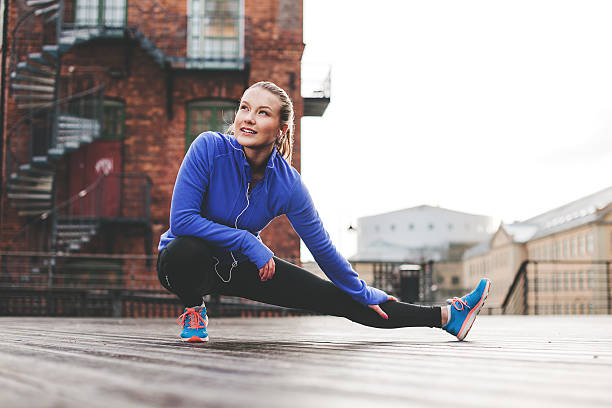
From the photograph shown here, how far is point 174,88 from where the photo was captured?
1392 centimetres

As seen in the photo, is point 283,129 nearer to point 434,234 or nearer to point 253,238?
point 253,238

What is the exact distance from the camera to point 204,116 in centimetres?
1399

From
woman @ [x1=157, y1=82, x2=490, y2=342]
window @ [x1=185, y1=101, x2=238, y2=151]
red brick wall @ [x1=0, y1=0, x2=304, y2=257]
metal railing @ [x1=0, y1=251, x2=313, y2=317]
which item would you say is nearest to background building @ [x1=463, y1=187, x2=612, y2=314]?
red brick wall @ [x1=0, y1=0, x2=304, y2=257]

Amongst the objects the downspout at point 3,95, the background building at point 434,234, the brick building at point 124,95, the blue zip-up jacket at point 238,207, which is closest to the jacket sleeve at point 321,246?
the blue zip-up jacket at point 238,207

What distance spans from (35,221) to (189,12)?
554 cm

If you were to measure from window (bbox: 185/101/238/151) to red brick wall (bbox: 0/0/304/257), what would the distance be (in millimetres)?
188

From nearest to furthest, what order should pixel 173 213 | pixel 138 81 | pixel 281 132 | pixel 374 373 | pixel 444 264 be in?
pixel 374 373 → pixel 173 213 → pixel 281 132 → pixel 138 81 → pixel 444 264

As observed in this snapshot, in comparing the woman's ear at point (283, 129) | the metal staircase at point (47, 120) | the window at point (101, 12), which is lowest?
the woman's ear at point (283, 129)

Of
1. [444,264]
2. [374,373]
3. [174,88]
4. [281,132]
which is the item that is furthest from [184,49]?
[444,264]

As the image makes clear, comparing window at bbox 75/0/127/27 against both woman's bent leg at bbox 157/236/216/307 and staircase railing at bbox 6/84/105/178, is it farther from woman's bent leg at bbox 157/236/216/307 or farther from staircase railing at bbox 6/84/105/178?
woman's bent leg at bbox 157/236/216/307

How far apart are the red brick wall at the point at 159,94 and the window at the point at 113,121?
0.69 ft

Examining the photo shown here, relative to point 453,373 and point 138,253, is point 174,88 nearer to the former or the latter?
point 138,253

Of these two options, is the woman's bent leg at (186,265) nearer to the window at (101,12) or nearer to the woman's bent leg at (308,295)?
the woman's bent leg at (308,295)

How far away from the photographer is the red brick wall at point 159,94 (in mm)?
13539
